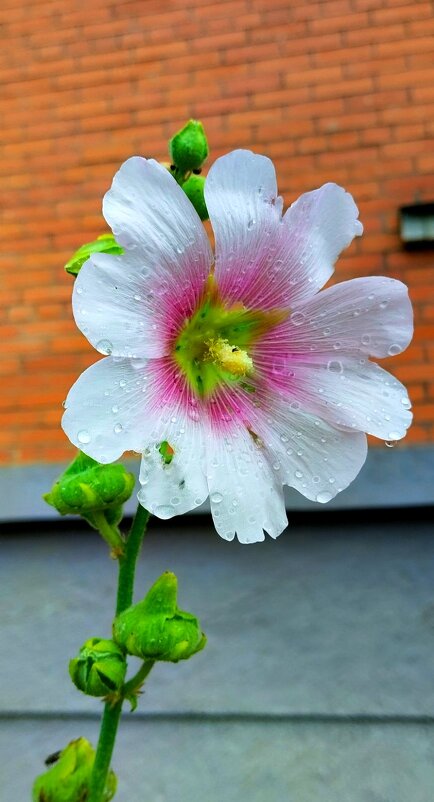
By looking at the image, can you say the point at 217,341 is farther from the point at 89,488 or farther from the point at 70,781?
the point at 70,781

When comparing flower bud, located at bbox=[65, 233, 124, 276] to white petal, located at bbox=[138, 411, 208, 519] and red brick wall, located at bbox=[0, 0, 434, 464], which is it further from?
red brick wall, located at bbox=[0, 0, 434, 464]

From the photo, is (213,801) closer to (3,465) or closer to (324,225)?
(3,465)

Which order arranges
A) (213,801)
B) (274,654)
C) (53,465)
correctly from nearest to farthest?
(213,801) → (274,654) → (53,465)

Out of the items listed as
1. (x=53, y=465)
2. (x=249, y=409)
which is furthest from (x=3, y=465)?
(x=249, y=409)

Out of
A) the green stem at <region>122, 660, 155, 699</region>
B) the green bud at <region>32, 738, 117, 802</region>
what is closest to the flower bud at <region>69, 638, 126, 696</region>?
the green stem at <region>122, 660, 155, 699</region>

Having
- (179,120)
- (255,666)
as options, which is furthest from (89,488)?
(179,120)

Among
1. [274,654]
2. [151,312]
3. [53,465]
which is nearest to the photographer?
[151,312]

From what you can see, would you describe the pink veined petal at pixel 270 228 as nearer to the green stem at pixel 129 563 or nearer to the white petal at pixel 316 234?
the white petal at pixel 316 234

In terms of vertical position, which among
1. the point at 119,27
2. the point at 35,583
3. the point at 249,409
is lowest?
the point at 35,583
